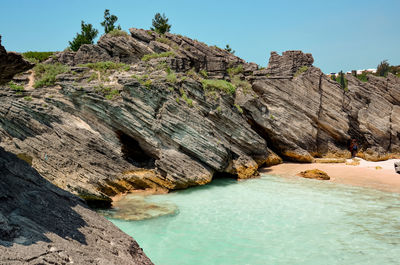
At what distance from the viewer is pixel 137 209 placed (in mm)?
11664

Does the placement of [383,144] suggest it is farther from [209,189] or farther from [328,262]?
[328,262]

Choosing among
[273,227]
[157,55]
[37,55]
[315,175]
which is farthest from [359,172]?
[37,55]

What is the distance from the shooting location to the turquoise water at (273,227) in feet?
27.3

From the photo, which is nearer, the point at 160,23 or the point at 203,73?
the point at 203,73

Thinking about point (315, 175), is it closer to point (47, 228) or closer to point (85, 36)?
point (47, 228)

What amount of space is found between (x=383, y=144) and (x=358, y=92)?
14.8 feet

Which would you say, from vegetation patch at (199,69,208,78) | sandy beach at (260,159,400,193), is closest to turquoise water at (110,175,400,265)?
sandy beach at (260,159,400,193)

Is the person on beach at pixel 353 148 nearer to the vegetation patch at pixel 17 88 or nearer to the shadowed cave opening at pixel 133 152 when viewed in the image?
the shadowed cave opening at pixel 133 152

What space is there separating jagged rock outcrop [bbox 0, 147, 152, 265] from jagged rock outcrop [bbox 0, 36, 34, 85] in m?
1.71

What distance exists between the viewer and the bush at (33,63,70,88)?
15115 mm

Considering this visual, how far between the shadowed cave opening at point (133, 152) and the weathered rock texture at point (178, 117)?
6cm

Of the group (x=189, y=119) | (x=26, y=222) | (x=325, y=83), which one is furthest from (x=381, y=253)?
(x=325, y=83)

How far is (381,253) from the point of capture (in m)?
8.42

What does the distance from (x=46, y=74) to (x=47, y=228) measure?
1355cm
